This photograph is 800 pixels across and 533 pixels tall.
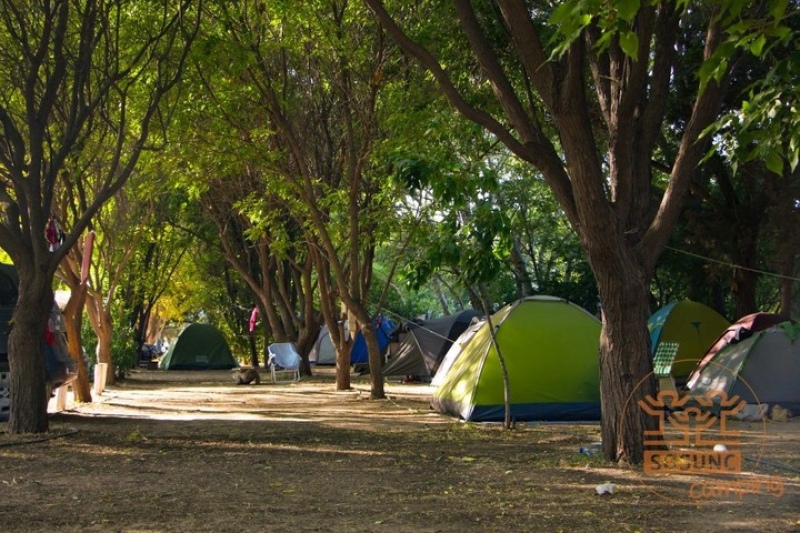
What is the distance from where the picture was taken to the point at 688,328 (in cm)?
1881

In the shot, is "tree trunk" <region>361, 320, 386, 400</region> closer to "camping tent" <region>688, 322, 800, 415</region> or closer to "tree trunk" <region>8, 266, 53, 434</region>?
"camping tent" <region>688, 322, 800, 415</region>

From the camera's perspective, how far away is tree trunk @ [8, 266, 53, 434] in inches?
383

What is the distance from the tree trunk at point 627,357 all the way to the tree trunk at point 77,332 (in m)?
9.42

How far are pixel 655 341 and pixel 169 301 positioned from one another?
24800mm

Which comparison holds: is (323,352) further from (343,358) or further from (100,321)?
(100,321)

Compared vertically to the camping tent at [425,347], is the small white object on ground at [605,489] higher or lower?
lower

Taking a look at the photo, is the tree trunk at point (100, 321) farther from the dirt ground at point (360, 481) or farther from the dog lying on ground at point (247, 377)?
the dirt ground at point (360, 481)

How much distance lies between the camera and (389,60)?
15.2 meters

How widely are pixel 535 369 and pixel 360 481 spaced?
528cm

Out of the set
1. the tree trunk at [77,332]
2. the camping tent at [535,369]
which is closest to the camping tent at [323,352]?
the tree trunk at [77,332]

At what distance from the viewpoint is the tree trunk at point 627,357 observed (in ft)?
25.1

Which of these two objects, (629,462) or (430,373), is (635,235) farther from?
(430,373)

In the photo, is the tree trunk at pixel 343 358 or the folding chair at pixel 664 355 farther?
the tree trunk at pixel 343 358

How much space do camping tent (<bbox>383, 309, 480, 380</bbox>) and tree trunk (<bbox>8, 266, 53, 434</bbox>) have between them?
14.3m
